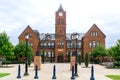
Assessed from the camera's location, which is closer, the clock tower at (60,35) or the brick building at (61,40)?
the brick building at (61,40)

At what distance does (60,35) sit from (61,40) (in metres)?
1.56

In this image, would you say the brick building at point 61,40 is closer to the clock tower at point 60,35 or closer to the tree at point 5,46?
the clock tower at point 60,35

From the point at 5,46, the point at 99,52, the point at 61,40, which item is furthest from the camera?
the point at 61,40

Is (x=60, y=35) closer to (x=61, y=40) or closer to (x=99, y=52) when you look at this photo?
(x=61, y=40)

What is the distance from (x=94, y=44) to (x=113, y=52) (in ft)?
127

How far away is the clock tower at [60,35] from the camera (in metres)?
96.8

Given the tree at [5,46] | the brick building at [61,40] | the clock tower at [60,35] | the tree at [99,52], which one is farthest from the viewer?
the clock tower at [60,35]

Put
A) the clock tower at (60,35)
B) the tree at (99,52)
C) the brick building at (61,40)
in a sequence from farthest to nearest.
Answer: the clock tower at (60,35)
the brick building at (61,40)
the tree at (99,52)

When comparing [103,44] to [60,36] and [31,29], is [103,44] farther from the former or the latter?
[31,29]

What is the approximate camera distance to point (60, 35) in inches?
3812

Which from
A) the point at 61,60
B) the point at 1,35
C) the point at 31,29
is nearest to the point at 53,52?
the point at 61,60

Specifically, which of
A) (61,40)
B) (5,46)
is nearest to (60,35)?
(61,40)

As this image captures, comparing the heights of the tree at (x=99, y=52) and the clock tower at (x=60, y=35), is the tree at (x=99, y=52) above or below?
below

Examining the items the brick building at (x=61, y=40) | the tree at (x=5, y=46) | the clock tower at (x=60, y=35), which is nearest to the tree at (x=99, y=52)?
the brick building at (x=61, y=40)
